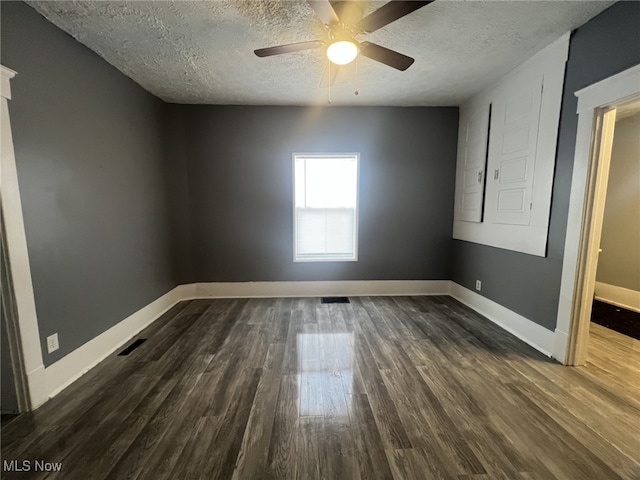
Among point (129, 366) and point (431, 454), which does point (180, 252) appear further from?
point (431, 454)

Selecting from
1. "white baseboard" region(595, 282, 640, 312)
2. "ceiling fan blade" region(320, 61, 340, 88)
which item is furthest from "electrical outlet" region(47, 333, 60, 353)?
"white baseboard" region(595, 282, 640, 312)

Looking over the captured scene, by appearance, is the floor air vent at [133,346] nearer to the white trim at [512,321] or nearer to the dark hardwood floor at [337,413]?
the dark hardwood floor at [337,413]

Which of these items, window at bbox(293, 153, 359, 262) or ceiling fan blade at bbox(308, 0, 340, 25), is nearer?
ceiling fan blade at bbox(308, 0, 340, 25)

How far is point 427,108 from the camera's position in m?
3.80

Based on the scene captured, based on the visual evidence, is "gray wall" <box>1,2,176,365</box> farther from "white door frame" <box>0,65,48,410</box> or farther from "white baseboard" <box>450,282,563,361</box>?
"white baseboard" <box>450,282,563,361</box>

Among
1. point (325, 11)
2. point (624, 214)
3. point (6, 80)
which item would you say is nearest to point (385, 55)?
point (325, 11)

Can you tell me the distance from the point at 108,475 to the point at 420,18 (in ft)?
10.9

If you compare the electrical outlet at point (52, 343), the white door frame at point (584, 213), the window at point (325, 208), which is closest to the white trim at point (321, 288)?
the window at point (325, 208)

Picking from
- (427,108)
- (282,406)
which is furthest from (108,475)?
(427,108)

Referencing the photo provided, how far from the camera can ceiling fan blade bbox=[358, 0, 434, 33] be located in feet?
4.85

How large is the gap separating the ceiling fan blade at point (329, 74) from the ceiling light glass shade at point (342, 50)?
25.7 inches

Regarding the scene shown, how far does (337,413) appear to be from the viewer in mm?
1707

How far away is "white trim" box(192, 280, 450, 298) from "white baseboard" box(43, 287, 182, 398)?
80cm

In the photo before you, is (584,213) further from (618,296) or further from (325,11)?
(618,296)
